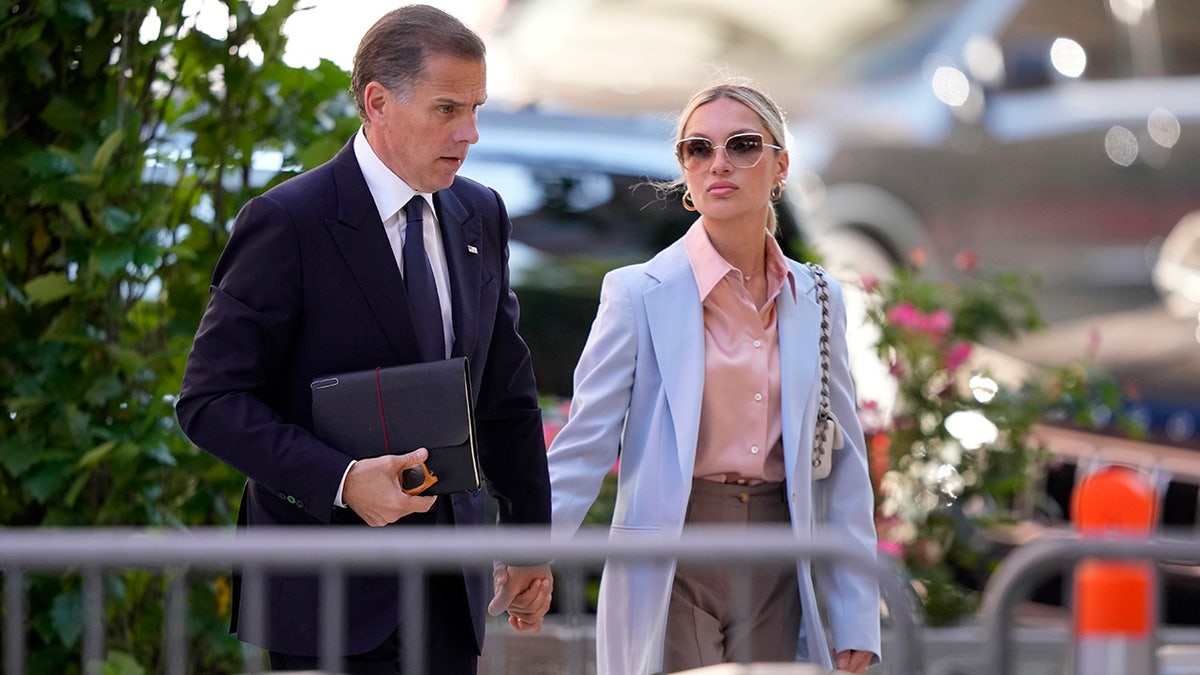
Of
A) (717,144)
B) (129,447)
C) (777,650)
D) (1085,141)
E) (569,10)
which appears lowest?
(777,650)

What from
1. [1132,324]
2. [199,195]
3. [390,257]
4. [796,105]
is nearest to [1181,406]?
[1132,324]

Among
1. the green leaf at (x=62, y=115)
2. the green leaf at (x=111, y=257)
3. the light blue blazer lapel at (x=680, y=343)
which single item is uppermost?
the green leaf at (x=62, y=115)

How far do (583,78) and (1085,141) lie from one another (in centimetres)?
261

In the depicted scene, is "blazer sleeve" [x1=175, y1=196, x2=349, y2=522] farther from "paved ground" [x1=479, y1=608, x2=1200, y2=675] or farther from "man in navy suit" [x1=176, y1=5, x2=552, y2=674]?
"paved ground" [x1=479, y1=608, x2=1200, y2=675]

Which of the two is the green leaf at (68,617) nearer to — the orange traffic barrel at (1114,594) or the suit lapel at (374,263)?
the suit lapel at (374,263)

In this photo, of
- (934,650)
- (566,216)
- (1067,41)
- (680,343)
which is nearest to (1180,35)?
(1067,41)

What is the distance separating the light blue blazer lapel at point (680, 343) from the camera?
145 inches

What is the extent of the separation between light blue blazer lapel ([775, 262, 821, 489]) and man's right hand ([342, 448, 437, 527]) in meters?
0.84

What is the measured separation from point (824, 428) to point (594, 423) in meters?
0.48

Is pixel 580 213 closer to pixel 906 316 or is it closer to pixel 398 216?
pixel 906 316

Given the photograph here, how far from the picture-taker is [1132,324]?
9375mm

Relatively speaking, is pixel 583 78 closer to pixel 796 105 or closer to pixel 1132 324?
pixel 796 105

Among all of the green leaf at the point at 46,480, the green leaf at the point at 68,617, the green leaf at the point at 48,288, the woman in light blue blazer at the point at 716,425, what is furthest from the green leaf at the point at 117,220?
the woman in light blue blazer at the point at 716,425

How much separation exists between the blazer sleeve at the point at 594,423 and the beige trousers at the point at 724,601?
21 cm
